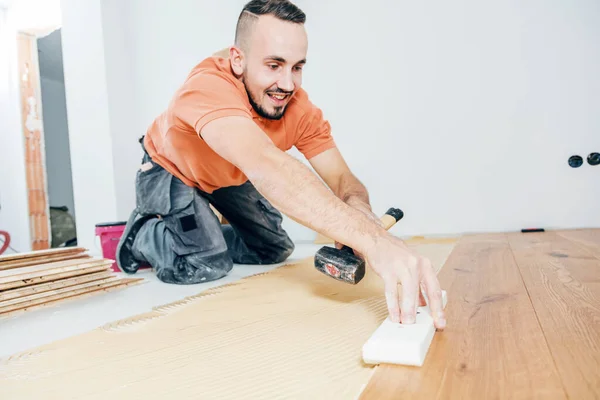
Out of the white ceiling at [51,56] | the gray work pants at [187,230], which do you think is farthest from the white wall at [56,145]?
the gray work pants at [187,230]

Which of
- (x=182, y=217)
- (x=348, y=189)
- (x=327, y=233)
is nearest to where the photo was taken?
(x=327, y=233)

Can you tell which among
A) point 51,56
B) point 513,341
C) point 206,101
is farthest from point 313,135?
point 51,56

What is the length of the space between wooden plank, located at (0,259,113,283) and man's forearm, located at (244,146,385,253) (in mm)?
1073

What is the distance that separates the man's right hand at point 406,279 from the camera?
854 mm

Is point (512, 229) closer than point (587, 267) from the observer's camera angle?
No

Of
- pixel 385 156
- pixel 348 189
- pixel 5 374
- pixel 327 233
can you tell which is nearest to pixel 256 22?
pixel 348 189

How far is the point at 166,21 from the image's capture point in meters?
3.79

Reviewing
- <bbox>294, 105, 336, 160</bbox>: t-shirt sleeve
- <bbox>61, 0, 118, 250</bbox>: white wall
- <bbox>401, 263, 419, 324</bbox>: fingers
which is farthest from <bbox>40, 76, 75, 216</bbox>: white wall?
<bbox>401, 263, 419, 324</bbox>: fingers

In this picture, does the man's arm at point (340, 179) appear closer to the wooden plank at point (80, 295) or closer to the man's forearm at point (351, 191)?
the man's forearm at point (351, 191)

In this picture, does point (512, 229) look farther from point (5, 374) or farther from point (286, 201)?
point (5, 374)

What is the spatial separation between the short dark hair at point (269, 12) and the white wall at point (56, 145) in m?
6.22

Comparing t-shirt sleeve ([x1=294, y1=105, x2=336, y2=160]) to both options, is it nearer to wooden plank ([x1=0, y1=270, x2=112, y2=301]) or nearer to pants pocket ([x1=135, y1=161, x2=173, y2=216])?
pants pocket ([x1=135, y1=161, x2=173, y2=216])

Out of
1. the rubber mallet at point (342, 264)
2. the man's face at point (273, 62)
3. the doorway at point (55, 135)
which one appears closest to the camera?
the rubber mallet at point (342, 264)

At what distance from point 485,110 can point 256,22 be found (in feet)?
7.16
